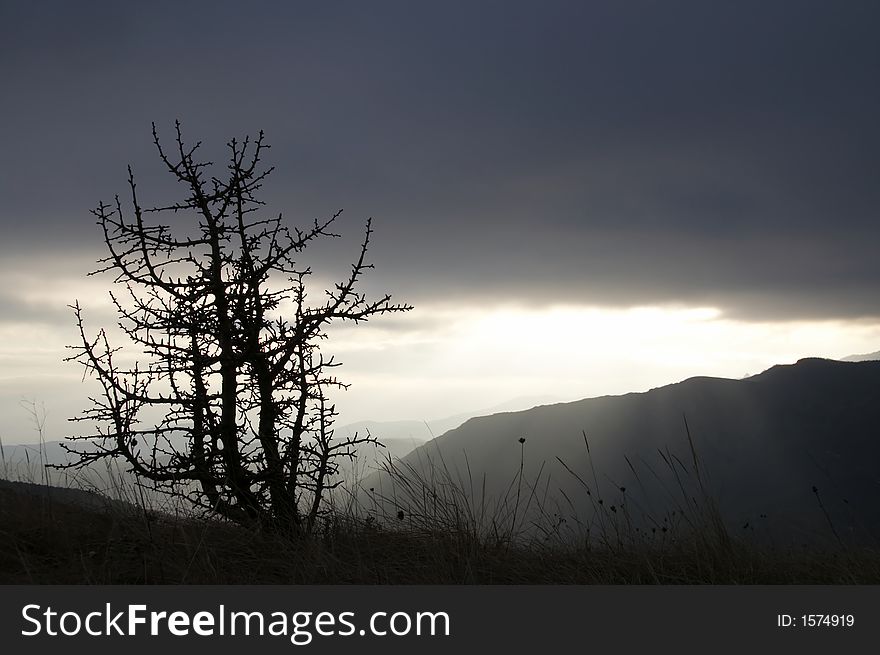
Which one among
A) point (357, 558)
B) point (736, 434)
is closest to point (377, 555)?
point (357, 558)

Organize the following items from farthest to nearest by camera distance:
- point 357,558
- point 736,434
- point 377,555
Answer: point 736,434 → point 377,555 → point 357,558

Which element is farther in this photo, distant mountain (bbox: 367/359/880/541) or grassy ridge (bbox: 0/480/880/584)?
distant mountain (bbox: 367/359/880/541)

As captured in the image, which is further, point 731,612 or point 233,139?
point 233,139

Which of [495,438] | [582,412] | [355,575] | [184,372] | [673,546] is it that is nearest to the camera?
[355,575]

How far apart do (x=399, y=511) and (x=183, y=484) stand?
1783 mm

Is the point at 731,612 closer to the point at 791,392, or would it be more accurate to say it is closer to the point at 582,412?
the point at 582,412

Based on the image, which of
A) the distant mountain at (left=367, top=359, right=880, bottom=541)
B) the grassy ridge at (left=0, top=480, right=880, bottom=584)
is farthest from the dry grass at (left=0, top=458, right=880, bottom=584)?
the distant mountain at (left=367, top=359, right=880, bottom=541)

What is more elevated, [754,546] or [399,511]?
[399,511]

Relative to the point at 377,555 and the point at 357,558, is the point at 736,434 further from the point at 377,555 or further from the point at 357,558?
the point at 357,558

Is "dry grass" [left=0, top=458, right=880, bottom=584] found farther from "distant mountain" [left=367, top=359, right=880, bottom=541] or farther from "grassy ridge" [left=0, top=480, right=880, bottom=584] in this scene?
"distant mountain" [left=367, top=359, right=880, bottom=541]

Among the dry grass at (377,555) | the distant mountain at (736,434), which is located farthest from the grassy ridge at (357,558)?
the distant mountain at (736,434)

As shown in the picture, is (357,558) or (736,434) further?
(736,434)

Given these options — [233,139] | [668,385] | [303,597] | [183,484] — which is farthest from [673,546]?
[668,385]

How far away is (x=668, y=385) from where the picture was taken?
556 feet
